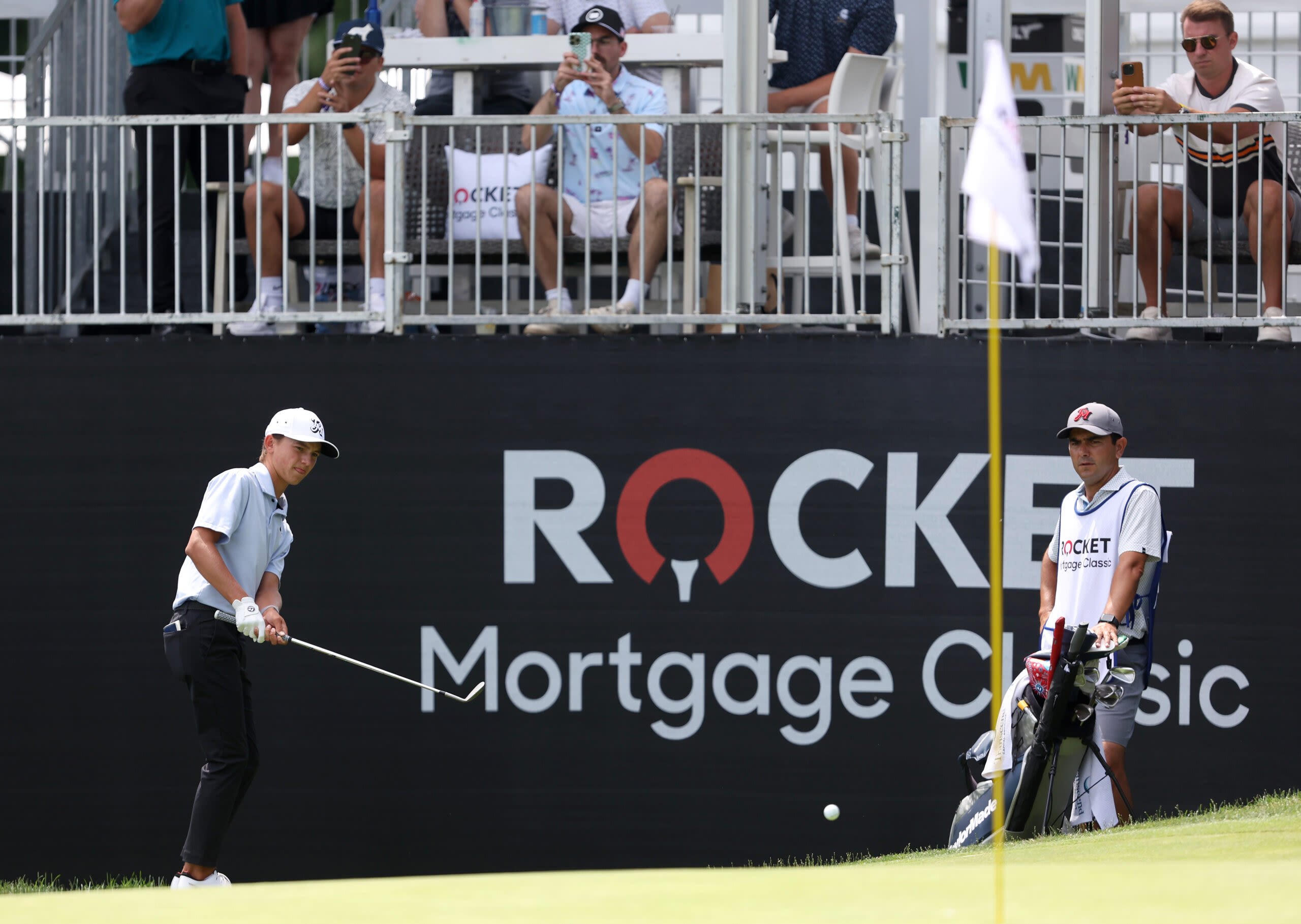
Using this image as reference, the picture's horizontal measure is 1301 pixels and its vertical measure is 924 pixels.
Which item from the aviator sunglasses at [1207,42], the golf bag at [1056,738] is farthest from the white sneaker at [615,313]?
the aviator sunglasses at [1207,42]

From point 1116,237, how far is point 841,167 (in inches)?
53.0

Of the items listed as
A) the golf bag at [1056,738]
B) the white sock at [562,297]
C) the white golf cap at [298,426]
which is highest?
the white sock at [562,297]

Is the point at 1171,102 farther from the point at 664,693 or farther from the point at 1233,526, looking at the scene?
the point at 664,693

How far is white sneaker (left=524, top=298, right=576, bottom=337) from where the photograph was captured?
7238mm

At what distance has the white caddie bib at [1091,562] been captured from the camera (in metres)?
5.84

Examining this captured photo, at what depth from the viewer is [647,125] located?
755cm

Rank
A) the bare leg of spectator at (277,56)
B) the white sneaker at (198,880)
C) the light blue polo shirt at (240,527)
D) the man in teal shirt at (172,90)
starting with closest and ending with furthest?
the white sneaker at (198,880), the light blue polo shirt at (240,527), the man in teal shirt at (172,90), the bare leg of spectator at (277,56)

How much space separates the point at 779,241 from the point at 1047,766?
2703mm

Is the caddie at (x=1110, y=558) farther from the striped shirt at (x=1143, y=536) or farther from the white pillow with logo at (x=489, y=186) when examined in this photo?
the white pillow with logo at (x=489, y=186)

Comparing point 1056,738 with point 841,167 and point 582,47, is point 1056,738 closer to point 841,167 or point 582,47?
point 841,167

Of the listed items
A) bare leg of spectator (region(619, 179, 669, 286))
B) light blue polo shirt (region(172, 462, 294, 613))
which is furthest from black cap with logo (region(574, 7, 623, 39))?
Result: light blue polo shirt (region(172, 462, 294, 613))

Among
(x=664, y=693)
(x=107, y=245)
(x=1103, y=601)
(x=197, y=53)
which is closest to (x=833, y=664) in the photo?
(x=664, y=693)

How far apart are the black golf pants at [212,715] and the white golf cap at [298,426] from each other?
0.71 meters

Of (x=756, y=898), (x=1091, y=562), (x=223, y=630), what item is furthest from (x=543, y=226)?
(x=756, y=898)
